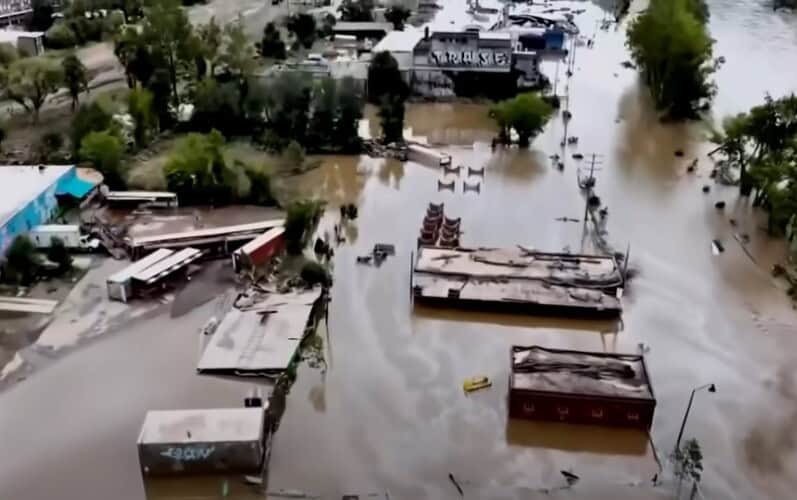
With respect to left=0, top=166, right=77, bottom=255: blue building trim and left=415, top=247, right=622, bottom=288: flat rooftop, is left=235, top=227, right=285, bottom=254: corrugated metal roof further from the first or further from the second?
left=0, top=166, right=77, bottom=255: blue building trim

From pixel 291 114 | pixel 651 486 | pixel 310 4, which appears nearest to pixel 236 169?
pixel 291 114

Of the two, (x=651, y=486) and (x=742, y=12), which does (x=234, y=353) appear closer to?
(x=651, y=486)

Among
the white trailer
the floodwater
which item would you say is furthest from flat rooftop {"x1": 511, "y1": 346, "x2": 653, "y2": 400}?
the white trailer

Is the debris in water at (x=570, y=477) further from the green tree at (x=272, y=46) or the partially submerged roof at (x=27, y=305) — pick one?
the green tree at (x=272, y=46)

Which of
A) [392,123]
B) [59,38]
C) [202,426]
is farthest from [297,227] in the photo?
[59,38]

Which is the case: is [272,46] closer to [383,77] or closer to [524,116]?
[383,77]

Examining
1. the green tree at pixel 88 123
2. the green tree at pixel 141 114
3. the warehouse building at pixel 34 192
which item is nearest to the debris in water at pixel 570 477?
the warehouse building at pixel 34 192
